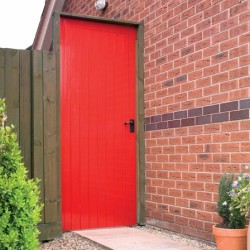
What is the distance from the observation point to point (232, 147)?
4.57 m

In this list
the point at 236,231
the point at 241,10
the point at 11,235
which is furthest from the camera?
the point at 241,10

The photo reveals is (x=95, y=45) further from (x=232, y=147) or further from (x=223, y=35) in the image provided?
(x=232, y=147)

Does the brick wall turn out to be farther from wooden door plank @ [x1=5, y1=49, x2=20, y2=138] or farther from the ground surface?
wooden door plank @ [x1=5, y1=49, x2=20, y2=138]

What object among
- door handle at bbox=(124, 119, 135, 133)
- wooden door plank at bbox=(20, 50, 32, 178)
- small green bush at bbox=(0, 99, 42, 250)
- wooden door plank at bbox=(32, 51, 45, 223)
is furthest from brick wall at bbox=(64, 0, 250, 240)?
small green bush at bbox=(0, 99, 42, 250)

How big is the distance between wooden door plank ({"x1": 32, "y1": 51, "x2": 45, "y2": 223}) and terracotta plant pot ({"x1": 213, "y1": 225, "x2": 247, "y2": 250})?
6.60ft

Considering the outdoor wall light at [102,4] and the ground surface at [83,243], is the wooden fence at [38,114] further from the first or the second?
the outdoor wall light at [102,4]

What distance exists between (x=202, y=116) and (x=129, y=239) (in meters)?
1.50

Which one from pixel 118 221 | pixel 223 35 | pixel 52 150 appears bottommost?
pixel 118 221

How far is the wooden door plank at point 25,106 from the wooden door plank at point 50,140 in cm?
17

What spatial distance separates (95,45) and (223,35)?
179 centimetres

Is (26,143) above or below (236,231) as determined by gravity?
above

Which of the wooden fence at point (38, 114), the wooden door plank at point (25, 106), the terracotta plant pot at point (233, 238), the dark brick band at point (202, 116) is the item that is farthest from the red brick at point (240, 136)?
the wooden door plank at point (25, 106)

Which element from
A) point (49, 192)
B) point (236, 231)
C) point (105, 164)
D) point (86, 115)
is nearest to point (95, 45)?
point (86, 115)

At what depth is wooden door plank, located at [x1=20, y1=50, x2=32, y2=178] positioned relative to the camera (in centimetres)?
513
